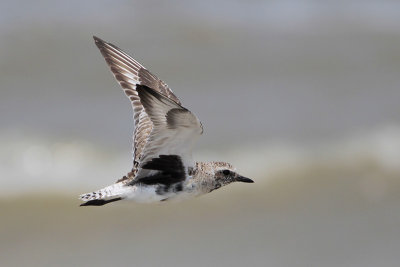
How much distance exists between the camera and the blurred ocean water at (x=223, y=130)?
35.7 feet

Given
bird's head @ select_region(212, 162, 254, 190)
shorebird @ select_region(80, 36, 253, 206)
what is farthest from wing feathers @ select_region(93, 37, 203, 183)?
bird's head @ select_region(212, 162, 254, 190)

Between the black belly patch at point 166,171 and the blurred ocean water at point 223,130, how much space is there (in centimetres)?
379

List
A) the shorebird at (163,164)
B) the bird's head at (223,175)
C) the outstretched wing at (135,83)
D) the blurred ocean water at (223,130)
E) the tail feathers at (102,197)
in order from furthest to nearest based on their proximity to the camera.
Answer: the blurred ocean water at (223,130)
the outstretched wing at (135,83)
the bird's head at (223,175)
the tail feathers at (102,197)
the shorebird at (163,164)

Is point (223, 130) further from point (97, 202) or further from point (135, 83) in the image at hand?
point (97, 202)

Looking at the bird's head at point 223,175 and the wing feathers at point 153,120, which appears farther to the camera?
the bird's head at point 223,175

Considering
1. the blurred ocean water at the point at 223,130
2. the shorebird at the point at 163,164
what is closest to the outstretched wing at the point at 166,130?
the shorebird at the point at 163,164

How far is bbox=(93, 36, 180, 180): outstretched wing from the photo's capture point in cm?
724

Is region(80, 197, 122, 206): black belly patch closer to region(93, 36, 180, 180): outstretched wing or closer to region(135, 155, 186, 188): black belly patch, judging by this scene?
region(135, 155, 186, 188): black belly patch

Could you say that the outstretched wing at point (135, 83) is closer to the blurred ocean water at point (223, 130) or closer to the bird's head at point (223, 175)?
the bird's head at point (223, 175)

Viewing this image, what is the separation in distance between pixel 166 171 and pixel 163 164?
0.08 m

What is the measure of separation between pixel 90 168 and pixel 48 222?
143cm

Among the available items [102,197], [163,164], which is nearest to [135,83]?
[163,164]

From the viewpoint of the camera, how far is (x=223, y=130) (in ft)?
44.5

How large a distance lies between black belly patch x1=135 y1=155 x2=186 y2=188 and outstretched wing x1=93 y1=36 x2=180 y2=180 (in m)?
0.36
